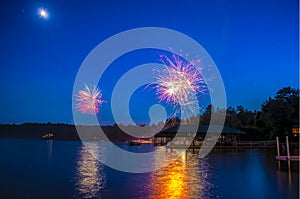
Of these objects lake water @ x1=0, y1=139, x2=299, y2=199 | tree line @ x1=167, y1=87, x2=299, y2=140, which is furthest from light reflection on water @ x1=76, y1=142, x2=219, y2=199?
tree line @ x1=167, y1=87, x2=299, y2=140

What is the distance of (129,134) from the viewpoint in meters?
116

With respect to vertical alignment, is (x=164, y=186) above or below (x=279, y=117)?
below

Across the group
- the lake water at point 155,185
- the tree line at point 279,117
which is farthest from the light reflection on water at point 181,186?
the tree line at point 279,117

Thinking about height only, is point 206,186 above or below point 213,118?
below

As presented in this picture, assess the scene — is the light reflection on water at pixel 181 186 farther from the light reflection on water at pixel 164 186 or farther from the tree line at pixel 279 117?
the tree line at pixel 279 117

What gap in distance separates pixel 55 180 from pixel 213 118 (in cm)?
4785

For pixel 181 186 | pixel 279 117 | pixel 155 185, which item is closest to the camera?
pixel 181 186

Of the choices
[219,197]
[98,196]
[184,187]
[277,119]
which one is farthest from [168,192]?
[277,119]

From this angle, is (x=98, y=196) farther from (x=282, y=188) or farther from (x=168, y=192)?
(x=282, y=188)

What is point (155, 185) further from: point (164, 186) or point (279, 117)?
point (279, 117)

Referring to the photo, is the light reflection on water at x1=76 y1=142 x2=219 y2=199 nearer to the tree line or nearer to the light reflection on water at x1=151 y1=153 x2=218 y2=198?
the light reflection on water at x1=151 y1=153 x2=218 y2=198

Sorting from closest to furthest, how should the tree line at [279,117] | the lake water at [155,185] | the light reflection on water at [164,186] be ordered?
1. the light reflection on water at [164,186]
2. the lake water at [155,185]
3. the tree line at [279,117]

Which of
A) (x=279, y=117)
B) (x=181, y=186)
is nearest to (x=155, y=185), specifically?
(x=181, y=186)

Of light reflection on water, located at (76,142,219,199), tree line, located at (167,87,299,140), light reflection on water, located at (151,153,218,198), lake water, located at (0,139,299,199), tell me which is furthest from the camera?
→ tree line, located at (167,87,299,140)
